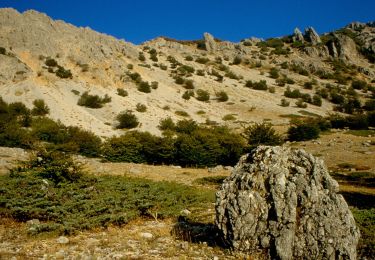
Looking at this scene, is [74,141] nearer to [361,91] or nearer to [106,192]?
[106,192]

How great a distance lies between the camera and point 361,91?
71.4m

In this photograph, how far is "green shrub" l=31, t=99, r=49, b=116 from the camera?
37062 millimetres

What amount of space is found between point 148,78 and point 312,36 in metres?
64.2

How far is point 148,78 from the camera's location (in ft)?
193

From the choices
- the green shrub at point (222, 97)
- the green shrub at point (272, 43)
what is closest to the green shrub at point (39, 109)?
the green shrub at point (222, 97)

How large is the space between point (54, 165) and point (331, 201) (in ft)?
36.6

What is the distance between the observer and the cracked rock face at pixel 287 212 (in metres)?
7.91

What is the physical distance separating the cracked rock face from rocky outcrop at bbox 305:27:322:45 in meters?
101

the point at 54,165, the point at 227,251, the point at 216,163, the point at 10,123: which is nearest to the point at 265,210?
the point at 227,251

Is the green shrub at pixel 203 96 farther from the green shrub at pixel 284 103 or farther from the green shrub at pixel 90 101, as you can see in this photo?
the green shrub at pixel 90 101

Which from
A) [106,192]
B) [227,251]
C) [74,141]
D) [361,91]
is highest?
[361,91]

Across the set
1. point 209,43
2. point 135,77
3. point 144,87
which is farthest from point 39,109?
point 209,43

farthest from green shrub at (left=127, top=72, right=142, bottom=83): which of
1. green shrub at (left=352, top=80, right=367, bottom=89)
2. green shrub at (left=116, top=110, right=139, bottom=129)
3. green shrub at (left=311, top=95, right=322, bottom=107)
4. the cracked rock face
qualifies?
the cracked rock face

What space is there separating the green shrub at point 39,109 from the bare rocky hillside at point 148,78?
1.07m
